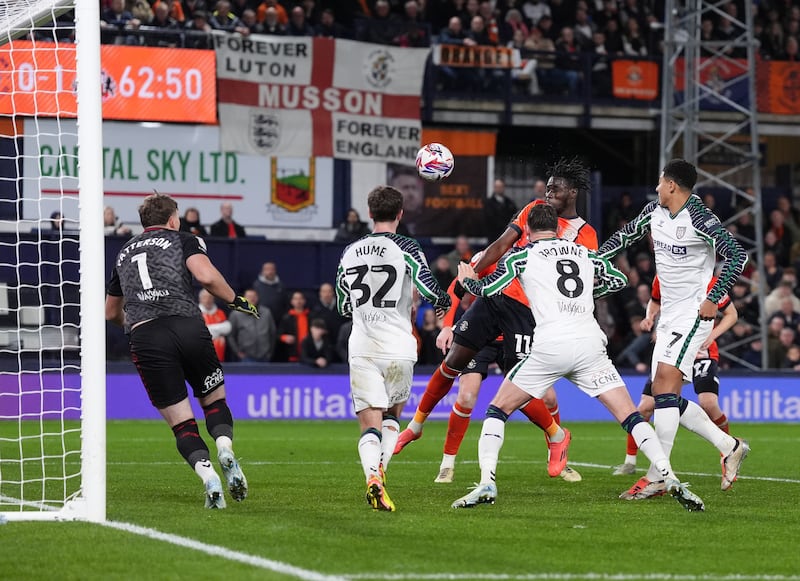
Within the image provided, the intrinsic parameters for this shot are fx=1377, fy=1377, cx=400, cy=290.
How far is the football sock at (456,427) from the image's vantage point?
1098 centimetres

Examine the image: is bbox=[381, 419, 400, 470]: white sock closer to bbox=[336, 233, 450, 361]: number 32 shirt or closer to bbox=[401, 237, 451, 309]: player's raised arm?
bbox=[336, 233, 450, 361]: number 32 shirt

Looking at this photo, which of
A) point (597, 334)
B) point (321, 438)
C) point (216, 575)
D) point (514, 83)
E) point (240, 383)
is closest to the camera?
point (216, 575)

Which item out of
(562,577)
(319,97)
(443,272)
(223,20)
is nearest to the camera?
(562,577)

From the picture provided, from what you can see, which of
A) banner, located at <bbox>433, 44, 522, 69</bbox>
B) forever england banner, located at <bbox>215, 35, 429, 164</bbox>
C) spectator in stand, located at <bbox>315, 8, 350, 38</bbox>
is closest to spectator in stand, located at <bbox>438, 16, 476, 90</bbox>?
banner, located at <bbox>433, 44, 522, 69</bbox>

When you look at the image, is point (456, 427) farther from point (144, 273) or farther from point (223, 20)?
point (223, 20)

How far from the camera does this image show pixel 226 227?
76.5 feet

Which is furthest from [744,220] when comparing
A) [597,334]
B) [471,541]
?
[471,541]

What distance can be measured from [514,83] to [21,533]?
22.2 metres

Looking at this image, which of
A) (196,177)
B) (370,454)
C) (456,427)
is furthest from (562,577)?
(196,177)

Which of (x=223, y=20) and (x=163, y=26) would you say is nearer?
(x=163, y=26)

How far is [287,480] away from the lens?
1101 cm

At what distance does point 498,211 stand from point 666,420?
1607 cm

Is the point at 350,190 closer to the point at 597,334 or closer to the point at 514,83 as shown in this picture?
the point at 514,83

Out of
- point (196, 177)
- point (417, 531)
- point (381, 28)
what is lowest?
point (417, 531)
